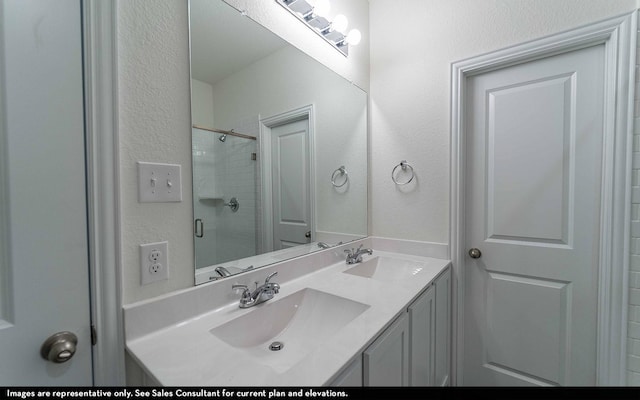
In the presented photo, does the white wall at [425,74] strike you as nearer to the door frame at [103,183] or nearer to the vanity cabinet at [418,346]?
the vanity cabinet at [418,346]

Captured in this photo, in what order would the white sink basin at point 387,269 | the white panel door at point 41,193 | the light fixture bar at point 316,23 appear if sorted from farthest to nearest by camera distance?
the white sink basin at point 387,269, the light fixture bar at point 316,23, the white panel door at point 41,193

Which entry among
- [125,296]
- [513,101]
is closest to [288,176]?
[125,296]

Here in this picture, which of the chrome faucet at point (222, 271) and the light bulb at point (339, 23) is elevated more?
the light bulb at point (339, 23)

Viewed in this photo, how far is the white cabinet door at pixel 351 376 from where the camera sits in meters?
0.63

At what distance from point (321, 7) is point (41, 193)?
1.37m

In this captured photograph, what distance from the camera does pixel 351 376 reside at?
2.20 ft

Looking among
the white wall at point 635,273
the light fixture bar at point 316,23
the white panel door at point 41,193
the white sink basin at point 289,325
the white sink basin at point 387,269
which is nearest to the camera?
the white panel door at point 41,193

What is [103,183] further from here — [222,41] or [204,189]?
[222,41]

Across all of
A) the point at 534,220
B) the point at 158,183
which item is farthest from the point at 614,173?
the point at 158,183

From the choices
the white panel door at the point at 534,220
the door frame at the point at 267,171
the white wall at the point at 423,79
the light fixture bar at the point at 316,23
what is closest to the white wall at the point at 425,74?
the white wall at the point at 423,79

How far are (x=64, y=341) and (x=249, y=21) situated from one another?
1.23m

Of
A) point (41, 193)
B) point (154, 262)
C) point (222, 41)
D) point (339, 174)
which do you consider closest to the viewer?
point (41, 193)

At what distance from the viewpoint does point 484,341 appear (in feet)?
4.94

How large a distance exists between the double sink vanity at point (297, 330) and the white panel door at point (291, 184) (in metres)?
0.15
